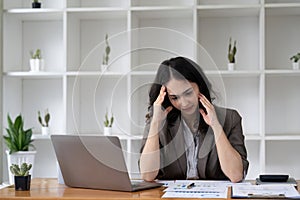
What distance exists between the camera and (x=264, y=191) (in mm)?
1903

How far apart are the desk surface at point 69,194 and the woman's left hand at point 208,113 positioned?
39 centimetres

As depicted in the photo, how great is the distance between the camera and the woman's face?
7.07 feet

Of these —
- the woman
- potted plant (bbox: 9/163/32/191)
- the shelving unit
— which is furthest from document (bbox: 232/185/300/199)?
the shelving unit

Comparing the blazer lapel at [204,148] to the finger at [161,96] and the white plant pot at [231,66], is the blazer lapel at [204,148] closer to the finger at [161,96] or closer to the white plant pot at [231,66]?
the finger at [161,96]

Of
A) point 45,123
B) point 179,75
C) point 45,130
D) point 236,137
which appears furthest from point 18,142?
point 179,75

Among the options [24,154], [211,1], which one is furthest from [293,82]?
→ [24,154]

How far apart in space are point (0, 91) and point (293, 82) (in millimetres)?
1989

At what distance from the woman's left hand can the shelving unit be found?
1.23 metres

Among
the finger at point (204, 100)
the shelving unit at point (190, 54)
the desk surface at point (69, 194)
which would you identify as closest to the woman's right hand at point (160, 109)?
the finger at point (204, 100)

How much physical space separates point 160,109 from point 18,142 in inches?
66.2

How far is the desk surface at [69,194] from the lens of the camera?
1.84m

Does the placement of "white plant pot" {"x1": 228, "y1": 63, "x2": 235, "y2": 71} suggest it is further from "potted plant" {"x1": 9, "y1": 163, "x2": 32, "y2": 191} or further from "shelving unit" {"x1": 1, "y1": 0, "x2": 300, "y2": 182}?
"potted plant" {"x1": 9, "y1": 163, "x2": 32, "y2": 191}

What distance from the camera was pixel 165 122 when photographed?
2.35 meters

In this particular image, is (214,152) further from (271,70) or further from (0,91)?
(0,91)
